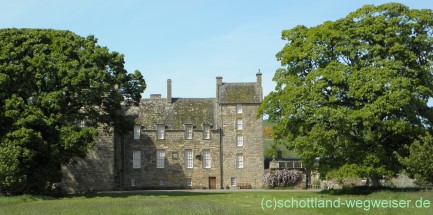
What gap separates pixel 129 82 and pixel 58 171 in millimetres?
8462

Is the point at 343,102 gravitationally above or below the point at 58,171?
above

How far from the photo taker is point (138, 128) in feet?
211

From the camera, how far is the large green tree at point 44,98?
3884 cm

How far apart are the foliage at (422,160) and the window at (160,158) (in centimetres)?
3157

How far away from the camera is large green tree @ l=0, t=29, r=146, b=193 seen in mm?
38844

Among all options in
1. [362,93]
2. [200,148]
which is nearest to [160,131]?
[200,148]

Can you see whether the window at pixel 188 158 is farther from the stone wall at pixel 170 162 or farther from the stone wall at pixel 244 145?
the stone wall at pixel 244 145

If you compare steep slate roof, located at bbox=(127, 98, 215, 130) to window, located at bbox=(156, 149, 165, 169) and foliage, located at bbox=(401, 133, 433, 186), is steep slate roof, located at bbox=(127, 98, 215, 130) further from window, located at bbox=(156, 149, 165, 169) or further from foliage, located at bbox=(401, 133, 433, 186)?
foliage, located at bbox=(401, 133, 433, 186)

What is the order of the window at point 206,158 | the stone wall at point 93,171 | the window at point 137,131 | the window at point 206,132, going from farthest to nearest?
the window at point 206,132 → the window at point 206,158 → the window at point 137,131 → the stone wall at point 93,171

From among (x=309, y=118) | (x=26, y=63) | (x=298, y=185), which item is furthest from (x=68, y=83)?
(x=298, y=185)

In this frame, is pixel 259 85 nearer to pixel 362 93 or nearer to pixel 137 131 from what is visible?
pixel 137 131

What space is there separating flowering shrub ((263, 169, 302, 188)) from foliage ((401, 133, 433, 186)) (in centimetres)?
2519

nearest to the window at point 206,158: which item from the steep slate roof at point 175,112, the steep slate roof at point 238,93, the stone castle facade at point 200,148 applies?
the stone castle facade at point 200,148

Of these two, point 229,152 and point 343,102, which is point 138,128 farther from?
point 343,102
